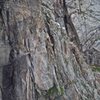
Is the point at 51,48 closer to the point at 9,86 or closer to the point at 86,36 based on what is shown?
the point at 9,86

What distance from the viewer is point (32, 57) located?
51.1 meters

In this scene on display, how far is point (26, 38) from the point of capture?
169ft

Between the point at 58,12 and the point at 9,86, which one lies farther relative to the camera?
the point at 58,12

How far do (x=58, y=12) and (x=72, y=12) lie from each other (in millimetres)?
4096

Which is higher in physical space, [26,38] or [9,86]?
[26,38]

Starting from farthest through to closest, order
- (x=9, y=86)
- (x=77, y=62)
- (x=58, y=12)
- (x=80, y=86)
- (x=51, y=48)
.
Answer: (x=58, y=12), (x=77, y=62), (x=80, y=86), (x=51, y=48), (x=9, y=86)

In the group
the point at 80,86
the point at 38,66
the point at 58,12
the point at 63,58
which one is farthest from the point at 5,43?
the point at 58,12

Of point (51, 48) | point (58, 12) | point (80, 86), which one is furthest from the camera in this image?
point (58, 12)

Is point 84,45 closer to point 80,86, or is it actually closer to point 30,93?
point 80,86

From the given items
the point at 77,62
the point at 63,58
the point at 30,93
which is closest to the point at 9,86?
the point at 30,93

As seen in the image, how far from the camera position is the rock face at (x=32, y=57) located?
165 feet

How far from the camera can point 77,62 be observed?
64125 millimetres

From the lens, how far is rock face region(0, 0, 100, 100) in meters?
50.2

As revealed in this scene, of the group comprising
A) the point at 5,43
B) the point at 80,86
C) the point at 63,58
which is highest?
the point at 5,43
